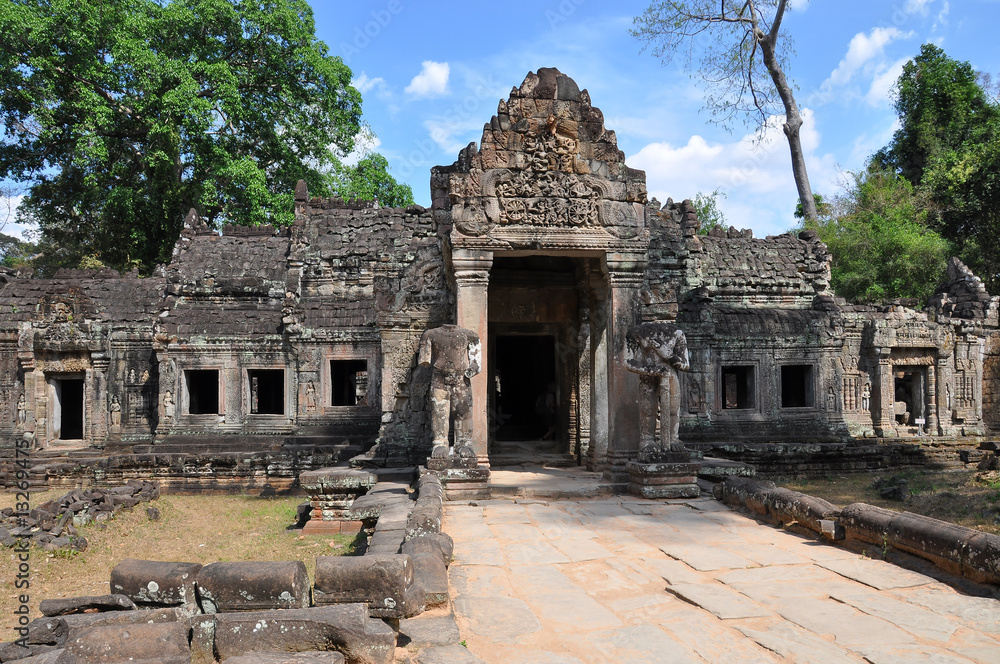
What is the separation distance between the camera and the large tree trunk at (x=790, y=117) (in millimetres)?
26859

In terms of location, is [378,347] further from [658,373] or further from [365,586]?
[365,586]

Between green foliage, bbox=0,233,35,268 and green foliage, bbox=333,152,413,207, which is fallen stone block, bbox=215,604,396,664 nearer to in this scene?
green foliage, bbox=333,152,413,207

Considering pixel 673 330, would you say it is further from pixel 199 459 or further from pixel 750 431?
pixel 199 459

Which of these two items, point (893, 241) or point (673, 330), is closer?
point (673, 330)

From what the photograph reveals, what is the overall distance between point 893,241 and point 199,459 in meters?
22.4

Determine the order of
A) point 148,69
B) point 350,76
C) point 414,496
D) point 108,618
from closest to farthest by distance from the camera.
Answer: point 108,618 → point 414,496 → point 148,69 → point 350,76

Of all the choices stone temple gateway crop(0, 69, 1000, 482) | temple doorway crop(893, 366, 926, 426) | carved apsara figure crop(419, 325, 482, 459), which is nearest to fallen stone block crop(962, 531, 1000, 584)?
carved apsara figure crop(419, 325, 482, 459)

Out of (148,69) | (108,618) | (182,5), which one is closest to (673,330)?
(108,618)

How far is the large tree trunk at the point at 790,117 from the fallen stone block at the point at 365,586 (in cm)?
2667

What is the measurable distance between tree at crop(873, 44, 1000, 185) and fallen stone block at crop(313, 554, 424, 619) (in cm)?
3061

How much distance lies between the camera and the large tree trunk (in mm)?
26859

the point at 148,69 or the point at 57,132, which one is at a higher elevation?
the point at 148,69

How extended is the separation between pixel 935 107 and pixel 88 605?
116ft

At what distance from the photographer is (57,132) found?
24.0m
